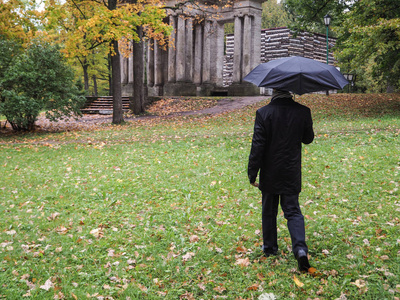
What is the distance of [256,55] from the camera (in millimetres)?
29094

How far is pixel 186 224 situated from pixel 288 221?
208 cm

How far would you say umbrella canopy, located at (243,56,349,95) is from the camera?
12.8 feet

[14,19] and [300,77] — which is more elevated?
[14,19]

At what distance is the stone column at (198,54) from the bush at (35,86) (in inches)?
669

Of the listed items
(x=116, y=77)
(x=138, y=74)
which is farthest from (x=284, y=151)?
(x=138, y=74)

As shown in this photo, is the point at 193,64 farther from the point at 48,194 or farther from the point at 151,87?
the point at 48,194

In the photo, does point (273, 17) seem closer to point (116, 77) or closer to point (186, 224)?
point (116, 77)

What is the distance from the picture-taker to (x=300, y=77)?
3.90m

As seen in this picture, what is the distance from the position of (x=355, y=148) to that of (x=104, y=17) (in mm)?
10321

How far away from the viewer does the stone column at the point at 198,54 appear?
1251 inches

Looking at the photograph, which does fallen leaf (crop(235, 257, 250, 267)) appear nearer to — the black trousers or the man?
the black trousers

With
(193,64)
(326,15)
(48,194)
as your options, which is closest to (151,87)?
(193,64)

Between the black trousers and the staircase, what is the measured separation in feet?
74.7

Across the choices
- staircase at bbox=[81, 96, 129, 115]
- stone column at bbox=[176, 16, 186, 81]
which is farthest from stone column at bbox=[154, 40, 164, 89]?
staircase at bbox=[81, 96, 129, 115]
